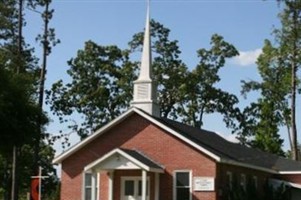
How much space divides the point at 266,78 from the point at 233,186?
22.7 metres

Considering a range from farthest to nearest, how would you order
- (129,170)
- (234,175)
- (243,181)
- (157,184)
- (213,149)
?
(243,181), (234,175), (213,149), (129,170), (157,184)

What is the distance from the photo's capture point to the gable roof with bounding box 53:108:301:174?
→ 32188 mm

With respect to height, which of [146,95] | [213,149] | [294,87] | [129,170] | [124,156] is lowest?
[129,170]

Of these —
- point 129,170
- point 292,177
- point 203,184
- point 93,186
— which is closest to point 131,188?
point 129,170

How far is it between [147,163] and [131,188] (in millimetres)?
2067

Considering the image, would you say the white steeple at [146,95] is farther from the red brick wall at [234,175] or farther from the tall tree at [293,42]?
the tall tree at [293,42]

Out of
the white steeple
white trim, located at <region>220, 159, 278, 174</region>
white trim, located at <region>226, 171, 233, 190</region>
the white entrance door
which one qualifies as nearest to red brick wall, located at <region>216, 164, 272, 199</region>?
white trim, located at <region>226, 171, 233, 190</region>

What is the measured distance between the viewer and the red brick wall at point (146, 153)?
105 ft

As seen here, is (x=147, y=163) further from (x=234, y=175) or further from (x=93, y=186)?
(x=234, y=175)

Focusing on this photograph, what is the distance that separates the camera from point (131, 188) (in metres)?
32.9

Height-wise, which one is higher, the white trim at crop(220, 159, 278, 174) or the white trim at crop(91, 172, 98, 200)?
the white trim at crop(220, 159, 278, 174)

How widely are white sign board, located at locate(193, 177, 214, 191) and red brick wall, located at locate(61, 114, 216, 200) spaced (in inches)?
7.6

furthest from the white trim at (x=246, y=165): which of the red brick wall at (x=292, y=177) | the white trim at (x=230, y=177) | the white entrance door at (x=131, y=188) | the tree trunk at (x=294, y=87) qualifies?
the tree trunk at (x=294, y=87)

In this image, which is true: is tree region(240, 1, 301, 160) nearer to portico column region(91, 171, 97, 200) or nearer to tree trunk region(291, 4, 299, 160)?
tree trunk region(291, 4, 299, 160)
